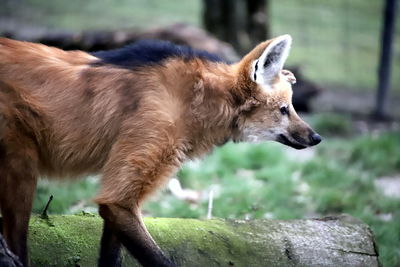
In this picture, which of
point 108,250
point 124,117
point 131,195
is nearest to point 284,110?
point 124,117

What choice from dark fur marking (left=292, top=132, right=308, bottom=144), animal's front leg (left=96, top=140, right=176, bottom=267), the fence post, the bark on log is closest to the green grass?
dark fur marking (left=292, top=132, right=308, bottom=144)

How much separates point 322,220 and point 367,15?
32.9 feet

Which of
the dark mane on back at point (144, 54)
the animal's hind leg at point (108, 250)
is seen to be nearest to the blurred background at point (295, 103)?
the animal's hind leg at point (108, 250)

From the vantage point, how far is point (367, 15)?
13.1 metres

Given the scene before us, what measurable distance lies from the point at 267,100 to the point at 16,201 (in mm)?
1503

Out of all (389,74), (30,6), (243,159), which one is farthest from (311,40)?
(243,159)

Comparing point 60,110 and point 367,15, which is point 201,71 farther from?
point 367,15

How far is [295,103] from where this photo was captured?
30.5 feet

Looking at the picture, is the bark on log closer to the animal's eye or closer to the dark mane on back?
the dark mane on back

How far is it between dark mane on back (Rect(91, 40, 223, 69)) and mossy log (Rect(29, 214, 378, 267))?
91 cm

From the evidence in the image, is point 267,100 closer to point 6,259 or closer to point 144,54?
point 144,54

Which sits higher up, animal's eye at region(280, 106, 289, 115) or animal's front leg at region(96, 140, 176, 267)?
animal's eye at region(280, 106, 289, 115)

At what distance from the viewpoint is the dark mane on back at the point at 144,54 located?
3.47m

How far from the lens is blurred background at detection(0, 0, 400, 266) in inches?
220
